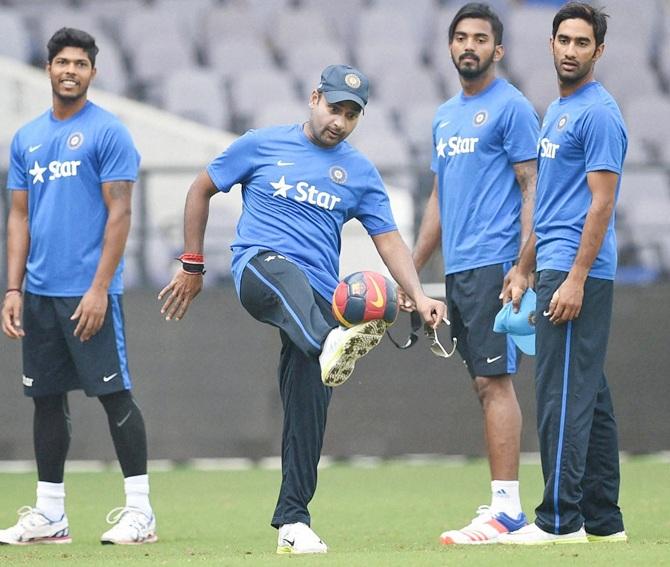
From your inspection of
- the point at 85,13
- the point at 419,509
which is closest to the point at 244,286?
the point at 419,509

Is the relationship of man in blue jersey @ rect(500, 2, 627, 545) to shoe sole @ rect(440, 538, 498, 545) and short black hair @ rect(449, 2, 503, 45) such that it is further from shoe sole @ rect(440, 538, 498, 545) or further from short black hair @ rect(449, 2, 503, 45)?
short black hair @ rect(449, 2, 503, 45)

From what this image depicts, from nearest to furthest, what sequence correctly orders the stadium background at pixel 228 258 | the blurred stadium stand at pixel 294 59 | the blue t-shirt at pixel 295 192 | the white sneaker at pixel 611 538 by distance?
the blue t-shirt at pixel 295 192 → the white sneaker at pixel 611 538 → the stadium background at pixel 228 258 → the blurred stadium stand at pixel 294 59

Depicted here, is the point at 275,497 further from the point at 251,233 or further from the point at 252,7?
the point at 252,7

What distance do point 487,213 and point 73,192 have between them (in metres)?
1.88

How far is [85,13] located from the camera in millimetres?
16875

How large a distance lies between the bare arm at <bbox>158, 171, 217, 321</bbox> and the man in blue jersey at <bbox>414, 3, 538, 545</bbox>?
122cm

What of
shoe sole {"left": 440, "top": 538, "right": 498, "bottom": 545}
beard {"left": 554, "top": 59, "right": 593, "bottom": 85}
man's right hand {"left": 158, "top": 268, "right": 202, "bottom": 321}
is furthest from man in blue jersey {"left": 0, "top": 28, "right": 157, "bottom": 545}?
beard {"left": 554, "top": 59, "right": 593, "bottom": 85}

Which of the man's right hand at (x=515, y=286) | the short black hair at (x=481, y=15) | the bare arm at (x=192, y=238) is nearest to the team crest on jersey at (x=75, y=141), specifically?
the bare arm at (x=192, y=238)

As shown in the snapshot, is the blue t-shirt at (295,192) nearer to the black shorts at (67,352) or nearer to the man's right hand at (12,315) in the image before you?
the black shorts at (67,352)

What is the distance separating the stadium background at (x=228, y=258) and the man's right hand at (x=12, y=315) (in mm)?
3749

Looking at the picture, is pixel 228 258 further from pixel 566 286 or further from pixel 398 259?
pixel 566 286

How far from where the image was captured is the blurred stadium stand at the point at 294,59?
47.6 ft

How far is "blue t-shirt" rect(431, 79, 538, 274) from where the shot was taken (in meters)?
6.82

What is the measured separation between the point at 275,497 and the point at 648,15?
10.7 m
